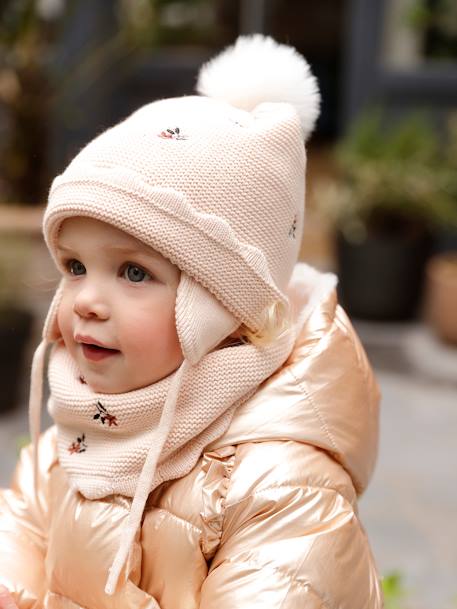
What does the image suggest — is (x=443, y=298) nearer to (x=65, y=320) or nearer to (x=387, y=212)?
(x=387, y=212)

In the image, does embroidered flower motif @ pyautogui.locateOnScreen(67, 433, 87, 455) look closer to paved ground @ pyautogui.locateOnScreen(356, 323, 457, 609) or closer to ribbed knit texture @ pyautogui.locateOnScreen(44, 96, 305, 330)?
ribbed knit texture @ pyautogui.locateOnScreen(44, 96, 305, 330)

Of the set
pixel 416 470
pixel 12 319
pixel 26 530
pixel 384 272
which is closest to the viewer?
pixel 26 530

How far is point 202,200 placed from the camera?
98 centimetres

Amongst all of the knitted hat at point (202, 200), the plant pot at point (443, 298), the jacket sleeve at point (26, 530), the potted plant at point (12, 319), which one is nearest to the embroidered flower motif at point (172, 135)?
the knitted hat at point (202, 200)

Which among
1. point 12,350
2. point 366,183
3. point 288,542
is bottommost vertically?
point 12,350

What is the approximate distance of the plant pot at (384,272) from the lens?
148 inches

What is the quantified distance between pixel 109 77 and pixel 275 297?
4152 mm

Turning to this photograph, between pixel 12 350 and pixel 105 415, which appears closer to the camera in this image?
pixel 105 415

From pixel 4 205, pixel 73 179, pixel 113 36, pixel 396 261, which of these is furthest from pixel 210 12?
pixel 73 179

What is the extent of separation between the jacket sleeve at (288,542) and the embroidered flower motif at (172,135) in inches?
14.7

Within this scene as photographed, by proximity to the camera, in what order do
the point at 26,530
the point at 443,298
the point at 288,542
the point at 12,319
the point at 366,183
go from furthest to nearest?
the point at 366,183 < the point at 443,298 < the point at 12,319 < the point at 26,530 < the point at 288,542

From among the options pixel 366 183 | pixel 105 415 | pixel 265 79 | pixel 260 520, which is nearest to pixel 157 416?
pixel 105 415

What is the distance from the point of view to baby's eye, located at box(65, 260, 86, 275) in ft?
3.36

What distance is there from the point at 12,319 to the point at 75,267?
1.94 meters
